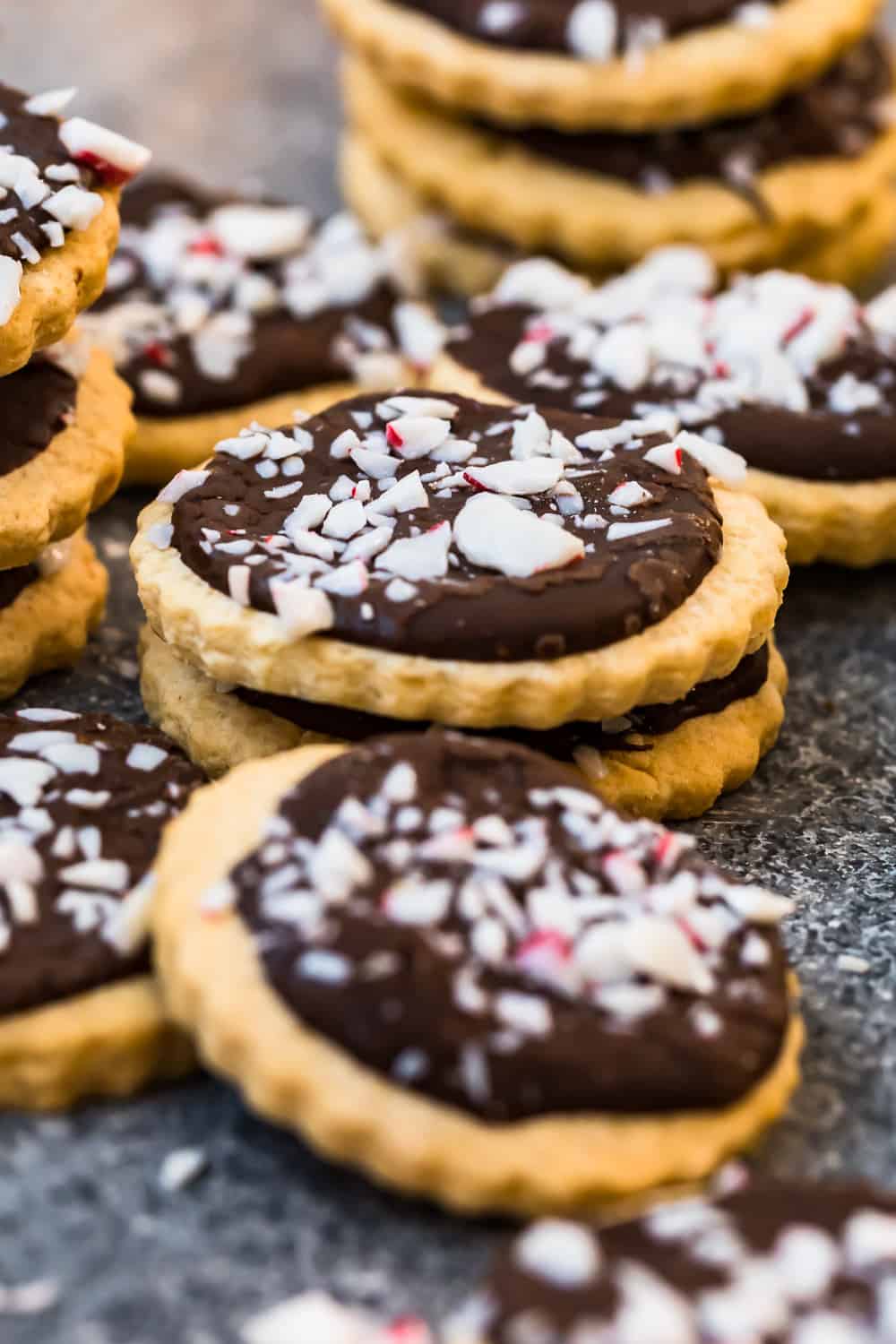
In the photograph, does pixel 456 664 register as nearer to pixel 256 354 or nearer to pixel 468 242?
pixel 256 354

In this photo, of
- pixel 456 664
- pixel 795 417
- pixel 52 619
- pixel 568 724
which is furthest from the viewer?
pixel 795 417

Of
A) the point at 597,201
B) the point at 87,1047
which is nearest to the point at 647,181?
the point at 597,201

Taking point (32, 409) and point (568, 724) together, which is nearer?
point (568, 724)

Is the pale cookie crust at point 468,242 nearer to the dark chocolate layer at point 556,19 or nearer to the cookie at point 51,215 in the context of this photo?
the dark chocolate layer at point 556,19

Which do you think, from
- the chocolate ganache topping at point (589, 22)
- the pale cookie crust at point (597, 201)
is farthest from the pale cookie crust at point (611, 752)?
the chocolate ganache topping at point (589, 22)

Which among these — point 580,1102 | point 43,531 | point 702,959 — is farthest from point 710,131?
point 580,1102

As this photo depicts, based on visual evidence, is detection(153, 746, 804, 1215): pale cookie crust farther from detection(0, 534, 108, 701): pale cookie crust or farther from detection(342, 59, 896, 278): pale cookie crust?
detection(342, 59, 896, 278): pale cookie crust

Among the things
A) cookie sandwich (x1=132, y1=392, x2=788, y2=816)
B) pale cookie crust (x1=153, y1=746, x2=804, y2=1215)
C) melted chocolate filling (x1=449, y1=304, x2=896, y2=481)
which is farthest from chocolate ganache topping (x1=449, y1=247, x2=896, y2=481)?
pale cookie crust (x1=153, y1=746, x2=804, y2=1215)

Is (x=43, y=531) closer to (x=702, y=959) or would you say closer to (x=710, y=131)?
(x=702, y=959)
